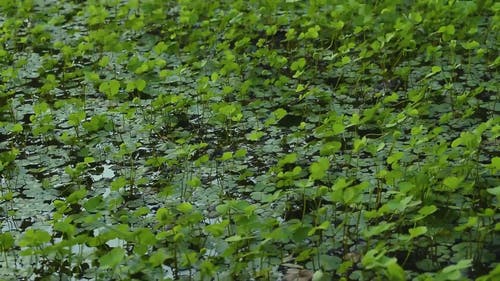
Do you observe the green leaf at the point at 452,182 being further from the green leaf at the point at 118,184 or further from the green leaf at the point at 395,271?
the green leaf at the point at 118,184

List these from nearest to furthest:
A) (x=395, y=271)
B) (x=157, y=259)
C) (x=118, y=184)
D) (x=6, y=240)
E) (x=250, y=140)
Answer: (x=395, y=271) < (x=157, y=259) < (x=6, y=240) < (x=118, y=184) < (x=250, y=140)

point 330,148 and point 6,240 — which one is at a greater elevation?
point 330,148

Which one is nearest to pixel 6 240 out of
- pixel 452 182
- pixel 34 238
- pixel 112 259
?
pixel 34 238

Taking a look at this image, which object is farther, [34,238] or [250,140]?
[250,140]

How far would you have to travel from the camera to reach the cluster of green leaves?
262cm

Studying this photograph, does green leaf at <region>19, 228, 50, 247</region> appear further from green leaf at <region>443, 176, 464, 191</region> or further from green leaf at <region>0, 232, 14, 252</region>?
green leaf at <region>443, 176, 464, 191</region>

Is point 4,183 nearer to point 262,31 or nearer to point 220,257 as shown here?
point 220,257

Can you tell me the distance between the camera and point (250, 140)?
352 cm

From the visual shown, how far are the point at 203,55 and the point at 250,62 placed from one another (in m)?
0.37

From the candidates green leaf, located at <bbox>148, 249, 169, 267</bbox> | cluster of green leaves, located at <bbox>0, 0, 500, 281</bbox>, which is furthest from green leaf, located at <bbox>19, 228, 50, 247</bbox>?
green leaf, located at <bbox>148, 249, 169, 267</bbox>

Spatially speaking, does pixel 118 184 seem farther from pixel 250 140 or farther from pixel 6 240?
pixel 250 140

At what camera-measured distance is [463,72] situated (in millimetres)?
4012

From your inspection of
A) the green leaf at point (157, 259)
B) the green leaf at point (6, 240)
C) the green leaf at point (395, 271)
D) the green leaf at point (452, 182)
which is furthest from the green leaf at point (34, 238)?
the green leaf at point (452, 182)

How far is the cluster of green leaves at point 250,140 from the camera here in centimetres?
262
